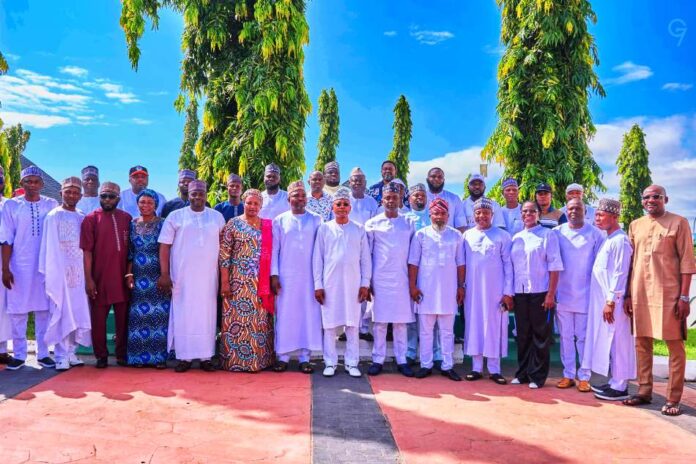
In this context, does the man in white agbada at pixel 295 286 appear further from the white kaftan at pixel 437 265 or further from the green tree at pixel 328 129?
the green tree at pixel 328 129

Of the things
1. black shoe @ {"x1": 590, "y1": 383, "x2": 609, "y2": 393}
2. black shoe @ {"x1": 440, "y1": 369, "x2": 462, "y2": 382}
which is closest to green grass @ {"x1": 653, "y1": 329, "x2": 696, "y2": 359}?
black shoe @ {"x1": 590, "y1": 383, "x2": 609, "y2": 393}

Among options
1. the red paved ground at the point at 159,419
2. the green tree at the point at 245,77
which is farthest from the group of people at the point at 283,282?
the green tree at the point at 245,77

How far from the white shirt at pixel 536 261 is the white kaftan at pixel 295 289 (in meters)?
2.19

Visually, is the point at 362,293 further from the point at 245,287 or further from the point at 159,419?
the point at 159,419

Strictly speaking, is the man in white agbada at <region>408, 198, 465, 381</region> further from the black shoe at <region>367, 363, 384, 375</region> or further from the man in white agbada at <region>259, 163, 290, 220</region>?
the man in white agbada at <region>259, 163, 290, 220</region>

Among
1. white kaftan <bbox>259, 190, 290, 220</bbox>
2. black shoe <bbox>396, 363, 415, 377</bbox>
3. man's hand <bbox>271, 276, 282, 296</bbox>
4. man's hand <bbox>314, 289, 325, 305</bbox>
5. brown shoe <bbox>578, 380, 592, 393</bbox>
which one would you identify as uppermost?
white kaftan <bbox>259, 190, 290, 220</bbox>

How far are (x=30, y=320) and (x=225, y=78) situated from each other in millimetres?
5994

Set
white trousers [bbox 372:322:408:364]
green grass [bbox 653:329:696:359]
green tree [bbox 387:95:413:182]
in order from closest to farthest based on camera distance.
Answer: white trousers [bbox 372:322:408:364], green grass [bbox 653:329:696:359], green tree [bbox 387:95:413:182]

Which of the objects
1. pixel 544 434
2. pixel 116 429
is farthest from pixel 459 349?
pixel 116 429

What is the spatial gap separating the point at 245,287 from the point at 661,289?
4053 millimetres

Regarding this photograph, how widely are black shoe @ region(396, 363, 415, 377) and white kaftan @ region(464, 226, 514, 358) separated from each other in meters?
0.65

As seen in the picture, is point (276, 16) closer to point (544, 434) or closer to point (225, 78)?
point (225, 78)

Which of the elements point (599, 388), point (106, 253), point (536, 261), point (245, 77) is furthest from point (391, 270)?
point (245, 77)

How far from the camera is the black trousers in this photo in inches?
214
